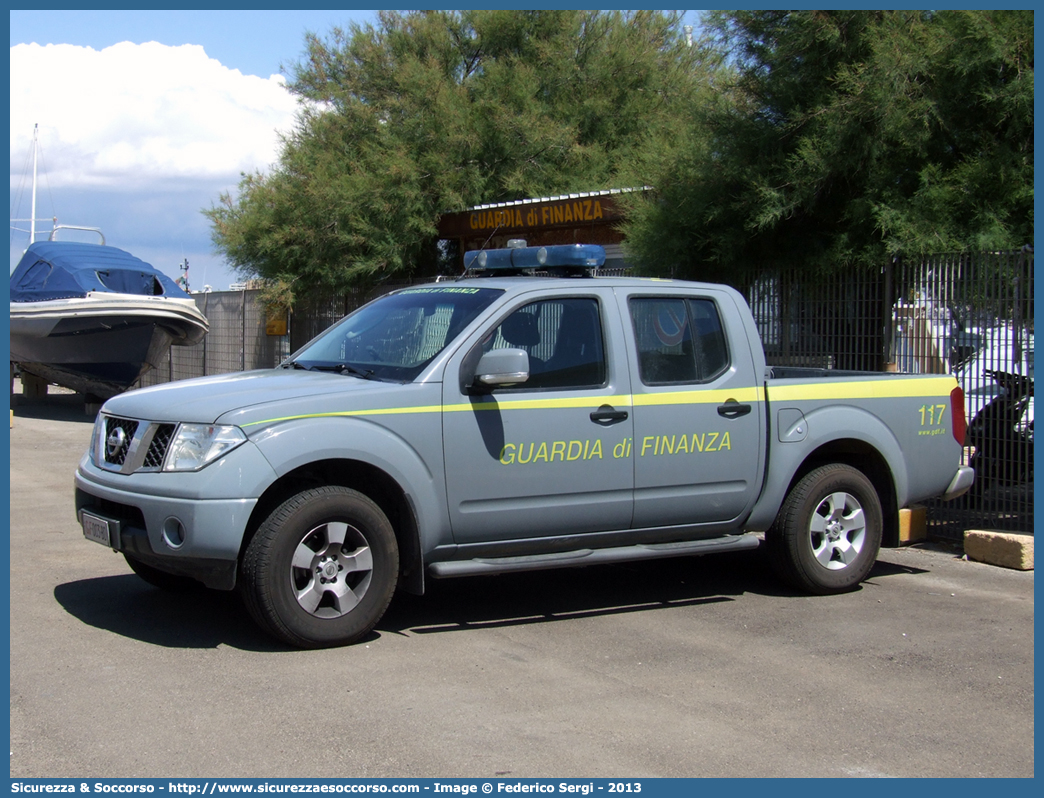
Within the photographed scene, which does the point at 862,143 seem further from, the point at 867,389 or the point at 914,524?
the point at 867,389

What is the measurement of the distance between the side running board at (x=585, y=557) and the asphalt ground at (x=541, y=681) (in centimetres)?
40

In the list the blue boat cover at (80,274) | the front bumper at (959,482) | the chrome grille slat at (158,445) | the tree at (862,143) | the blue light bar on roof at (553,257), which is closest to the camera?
the chrome grille slat at (158,445)

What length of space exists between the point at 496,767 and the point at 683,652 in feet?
6.42

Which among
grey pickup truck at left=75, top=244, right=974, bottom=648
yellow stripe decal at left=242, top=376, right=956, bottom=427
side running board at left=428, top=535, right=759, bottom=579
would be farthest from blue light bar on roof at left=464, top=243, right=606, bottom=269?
side running board at left=428, top=535, right=759, bottom=579

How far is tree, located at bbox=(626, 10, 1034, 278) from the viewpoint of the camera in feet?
31.9

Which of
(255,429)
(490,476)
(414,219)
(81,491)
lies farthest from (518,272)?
(414,219)

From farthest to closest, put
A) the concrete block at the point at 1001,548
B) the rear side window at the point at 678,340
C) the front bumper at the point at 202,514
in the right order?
the concrete block at the point at 1001,548
the rear side window at the point at 678,340
the front bumper at the point at 202,514

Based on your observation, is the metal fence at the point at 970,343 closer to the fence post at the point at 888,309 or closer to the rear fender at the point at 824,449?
the fence post at the point at 888,309

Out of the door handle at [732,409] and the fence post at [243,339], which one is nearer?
the door handle at [732,409]

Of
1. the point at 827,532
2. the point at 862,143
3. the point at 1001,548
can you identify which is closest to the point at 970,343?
the point at 1001,548

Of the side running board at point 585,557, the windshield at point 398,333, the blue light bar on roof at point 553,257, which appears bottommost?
the side running board at point 585,557

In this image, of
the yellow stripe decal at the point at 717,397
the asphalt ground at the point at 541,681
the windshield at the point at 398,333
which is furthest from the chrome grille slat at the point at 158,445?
the windshield at the point at 398,333

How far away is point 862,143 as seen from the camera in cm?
998

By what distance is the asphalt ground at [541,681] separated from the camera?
4281 millimetres
